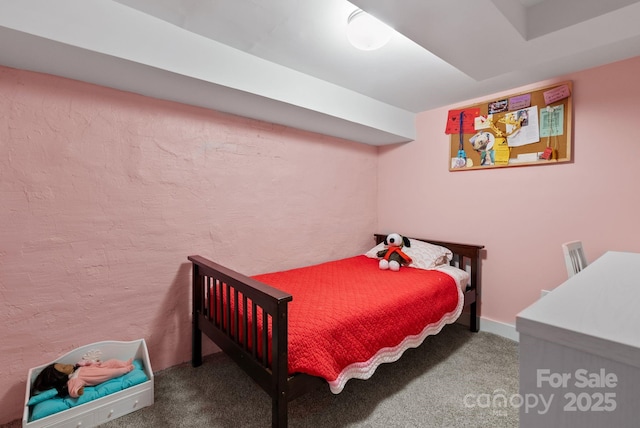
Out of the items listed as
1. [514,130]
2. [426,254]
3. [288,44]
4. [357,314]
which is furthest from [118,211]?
[514,130]

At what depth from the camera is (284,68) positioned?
6.67ft

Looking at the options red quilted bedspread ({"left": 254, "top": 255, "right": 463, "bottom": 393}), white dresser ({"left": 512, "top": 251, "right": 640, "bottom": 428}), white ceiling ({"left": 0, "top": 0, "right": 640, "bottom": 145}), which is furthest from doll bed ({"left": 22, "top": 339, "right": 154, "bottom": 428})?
white dresser ({"left": 512, "top": 251, "right": 640, "bottom": 428})

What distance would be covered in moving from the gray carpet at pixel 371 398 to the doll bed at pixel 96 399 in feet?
0.23

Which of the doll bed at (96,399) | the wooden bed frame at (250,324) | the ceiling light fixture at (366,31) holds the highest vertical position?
the ceiling light fixture at (366,31)

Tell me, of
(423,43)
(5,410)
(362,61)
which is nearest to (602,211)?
(423,43)

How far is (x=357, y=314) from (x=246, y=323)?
23.4 inches

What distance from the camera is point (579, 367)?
0.56 meters

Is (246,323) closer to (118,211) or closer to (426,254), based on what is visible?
(118,211)

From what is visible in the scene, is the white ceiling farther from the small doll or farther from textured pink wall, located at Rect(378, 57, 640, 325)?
the small doll

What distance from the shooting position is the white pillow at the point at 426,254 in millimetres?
2564

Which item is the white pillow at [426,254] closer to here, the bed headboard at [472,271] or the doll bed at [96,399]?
the bed headboard at [472,271]

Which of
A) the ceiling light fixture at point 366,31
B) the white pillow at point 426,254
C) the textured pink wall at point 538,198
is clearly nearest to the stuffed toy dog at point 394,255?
the white pillow at point 426,254

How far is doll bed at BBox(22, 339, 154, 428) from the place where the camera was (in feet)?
4.64

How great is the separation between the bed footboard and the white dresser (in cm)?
89
